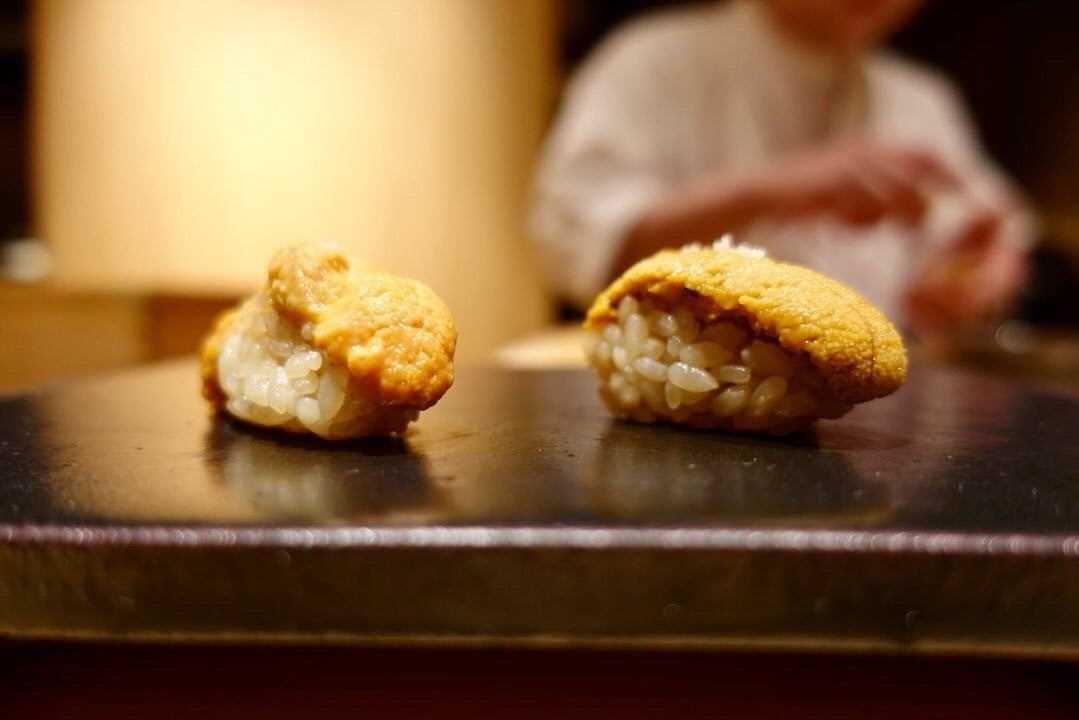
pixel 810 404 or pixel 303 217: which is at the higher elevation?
pixel 810 404

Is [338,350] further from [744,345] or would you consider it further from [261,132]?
[261,132]

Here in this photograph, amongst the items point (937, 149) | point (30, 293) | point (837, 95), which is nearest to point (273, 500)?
point (30, 293)

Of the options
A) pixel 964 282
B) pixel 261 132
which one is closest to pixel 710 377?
pixel 964 282

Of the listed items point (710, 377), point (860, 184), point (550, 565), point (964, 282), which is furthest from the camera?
point (964, 282)

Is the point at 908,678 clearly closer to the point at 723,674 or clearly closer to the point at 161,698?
the point at 723,674

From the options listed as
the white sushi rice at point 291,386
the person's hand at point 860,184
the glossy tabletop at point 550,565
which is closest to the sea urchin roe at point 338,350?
the white sushi rice at point 291,386

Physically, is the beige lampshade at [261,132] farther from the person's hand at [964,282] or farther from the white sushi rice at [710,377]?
the white sushi rice at [710,377]

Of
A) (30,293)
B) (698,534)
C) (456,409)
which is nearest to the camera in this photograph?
(698,534)
